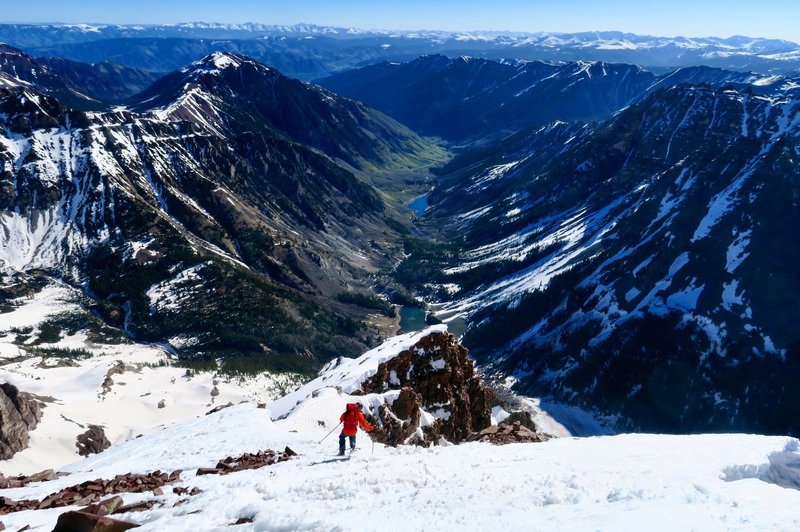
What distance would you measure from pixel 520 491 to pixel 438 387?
39.5m

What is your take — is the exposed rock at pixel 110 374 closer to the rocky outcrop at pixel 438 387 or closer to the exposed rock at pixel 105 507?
the rocky outcrop at pixel 438 387

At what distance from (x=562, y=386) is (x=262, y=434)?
14243cm

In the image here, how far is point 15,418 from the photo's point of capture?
102938 mm

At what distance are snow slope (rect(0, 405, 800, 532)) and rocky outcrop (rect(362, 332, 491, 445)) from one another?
65.2 ft

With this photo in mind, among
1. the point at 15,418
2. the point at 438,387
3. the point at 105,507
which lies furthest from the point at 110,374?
the point at 105,507

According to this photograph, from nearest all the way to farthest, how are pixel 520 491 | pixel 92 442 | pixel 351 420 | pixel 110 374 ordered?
1. pixel 520 491
2. pixel 351 420
3. pixel 92 442
4. pixel 110 374

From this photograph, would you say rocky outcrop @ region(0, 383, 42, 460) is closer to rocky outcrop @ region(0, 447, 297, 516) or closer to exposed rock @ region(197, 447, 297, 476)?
rocky outcrop @ region(0, 447, 297, 516)

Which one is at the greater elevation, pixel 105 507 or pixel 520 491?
pixel 520 491

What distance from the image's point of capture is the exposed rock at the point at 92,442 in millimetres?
108250

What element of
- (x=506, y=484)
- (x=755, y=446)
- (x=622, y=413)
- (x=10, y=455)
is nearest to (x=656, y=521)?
(x=506, y=484)

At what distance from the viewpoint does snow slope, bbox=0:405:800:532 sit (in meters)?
22.8

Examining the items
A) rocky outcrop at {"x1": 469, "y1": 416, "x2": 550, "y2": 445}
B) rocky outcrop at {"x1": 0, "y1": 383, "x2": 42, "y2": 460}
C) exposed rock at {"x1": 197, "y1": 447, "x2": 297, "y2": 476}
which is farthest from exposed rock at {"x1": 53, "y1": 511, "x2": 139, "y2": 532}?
rocky outcrop at {"x1": 0, "y1": 383, "x2": 42, "y2": 460}

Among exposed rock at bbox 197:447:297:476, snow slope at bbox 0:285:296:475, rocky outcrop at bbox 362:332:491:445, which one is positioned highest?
exposed rock at bbox 197:447:297:476

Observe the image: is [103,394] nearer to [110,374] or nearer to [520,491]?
[110,374]
